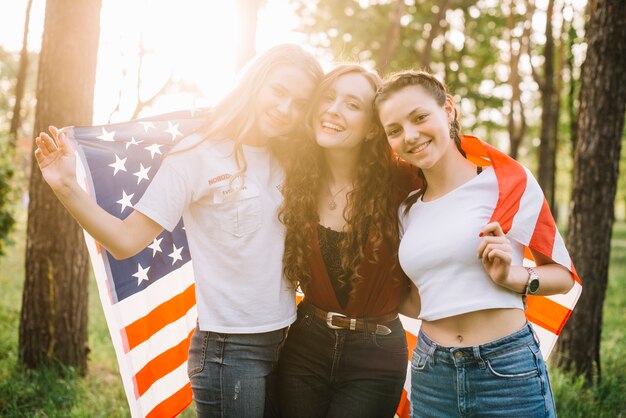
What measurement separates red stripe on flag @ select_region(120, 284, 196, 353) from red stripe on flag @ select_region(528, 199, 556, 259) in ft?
6.57

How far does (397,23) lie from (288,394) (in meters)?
9.61

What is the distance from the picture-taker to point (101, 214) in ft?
7.97

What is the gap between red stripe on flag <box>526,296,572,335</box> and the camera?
125 inches

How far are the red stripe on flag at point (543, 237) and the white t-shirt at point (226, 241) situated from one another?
121 cm

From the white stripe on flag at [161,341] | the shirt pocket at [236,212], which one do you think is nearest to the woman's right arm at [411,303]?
the shirt pocket at [236,212]

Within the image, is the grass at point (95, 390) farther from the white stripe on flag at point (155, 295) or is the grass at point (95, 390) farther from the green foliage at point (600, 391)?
the white stripe on flag at point (155, 295)

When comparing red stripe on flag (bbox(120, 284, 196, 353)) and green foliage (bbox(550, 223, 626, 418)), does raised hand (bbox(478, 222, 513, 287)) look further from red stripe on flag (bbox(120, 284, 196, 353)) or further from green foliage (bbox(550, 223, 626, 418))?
green foliage (bbox(550, 223, 626, 418))

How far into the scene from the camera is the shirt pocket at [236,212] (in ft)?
8.88

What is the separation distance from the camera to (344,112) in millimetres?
2939

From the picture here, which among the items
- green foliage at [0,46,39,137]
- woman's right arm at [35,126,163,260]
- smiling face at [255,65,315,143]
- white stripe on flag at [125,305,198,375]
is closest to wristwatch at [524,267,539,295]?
smiling face at [255,65,315,143]

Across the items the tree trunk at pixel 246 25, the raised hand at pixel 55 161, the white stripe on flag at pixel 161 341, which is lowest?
the white stripe on flag at pixel 161 341

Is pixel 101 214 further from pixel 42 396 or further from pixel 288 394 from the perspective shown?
pixel 42 396

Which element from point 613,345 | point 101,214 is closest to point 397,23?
point 613,345

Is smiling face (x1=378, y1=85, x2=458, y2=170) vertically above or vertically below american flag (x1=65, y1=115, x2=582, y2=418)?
above
